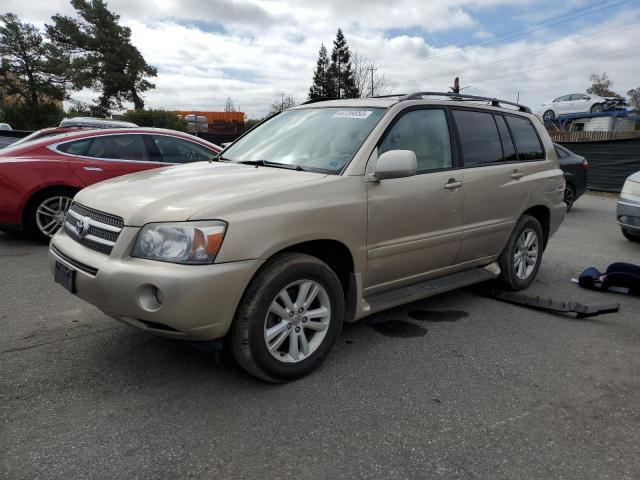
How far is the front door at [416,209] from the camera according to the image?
137 inches

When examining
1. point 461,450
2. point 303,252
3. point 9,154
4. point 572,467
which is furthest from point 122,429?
point 9,154

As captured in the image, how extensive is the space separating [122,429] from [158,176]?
5.59 feet

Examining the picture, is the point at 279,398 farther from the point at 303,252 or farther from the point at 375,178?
the point at 375,178

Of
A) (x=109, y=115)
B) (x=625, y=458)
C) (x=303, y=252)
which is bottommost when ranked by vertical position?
(x=625, y=458)

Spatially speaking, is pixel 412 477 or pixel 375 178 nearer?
pixel 412 477

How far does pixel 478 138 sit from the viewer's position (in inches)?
173

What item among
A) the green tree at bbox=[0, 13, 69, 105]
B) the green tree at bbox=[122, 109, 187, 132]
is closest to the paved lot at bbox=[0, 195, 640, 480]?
the green tree at bbox=[122, 109, 187, 132]

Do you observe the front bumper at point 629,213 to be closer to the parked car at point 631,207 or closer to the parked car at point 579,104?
the parked car at point 631,207

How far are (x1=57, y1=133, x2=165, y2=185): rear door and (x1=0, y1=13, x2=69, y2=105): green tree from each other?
40701 millimetres

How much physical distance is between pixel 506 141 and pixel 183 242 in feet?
10.9

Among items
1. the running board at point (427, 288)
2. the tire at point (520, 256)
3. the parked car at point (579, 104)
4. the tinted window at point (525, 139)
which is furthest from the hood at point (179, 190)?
the parked car at point (579, 104)

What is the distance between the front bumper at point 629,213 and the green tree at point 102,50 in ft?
147

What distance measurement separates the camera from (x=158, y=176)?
11.6 feet

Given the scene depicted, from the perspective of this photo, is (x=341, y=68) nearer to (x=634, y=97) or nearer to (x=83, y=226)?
(x=634, y=97)
